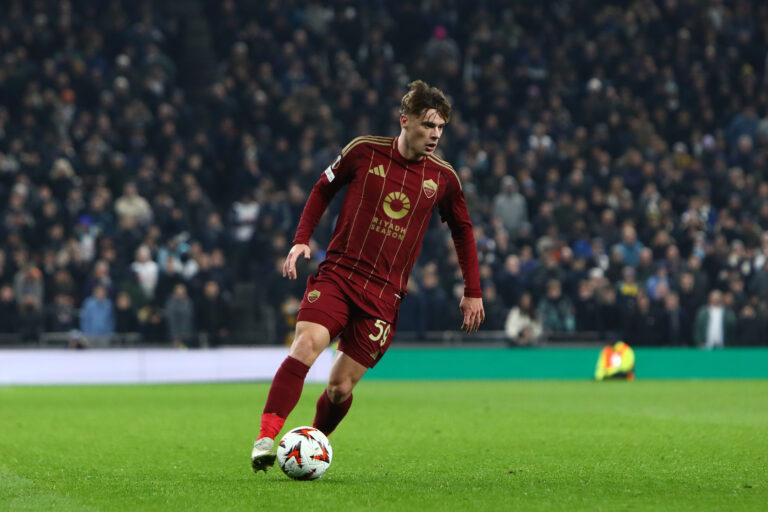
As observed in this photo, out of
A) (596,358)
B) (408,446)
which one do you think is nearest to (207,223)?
(596,358)

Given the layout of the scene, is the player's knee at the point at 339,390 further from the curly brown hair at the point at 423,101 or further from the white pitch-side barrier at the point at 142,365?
the white pitch-side barrier at the point at 142,365

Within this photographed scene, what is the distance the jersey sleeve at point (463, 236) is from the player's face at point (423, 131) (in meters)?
0.39

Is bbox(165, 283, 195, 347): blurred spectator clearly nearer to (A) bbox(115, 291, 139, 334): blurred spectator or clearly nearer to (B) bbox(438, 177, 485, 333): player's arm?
(A) bbox(115, 291, 139, 334): blurred spectator

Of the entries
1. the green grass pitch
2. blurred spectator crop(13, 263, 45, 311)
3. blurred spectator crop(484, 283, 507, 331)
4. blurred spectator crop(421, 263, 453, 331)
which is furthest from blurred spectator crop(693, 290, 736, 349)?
blurred spectator crop(13, 263, 45, 311)

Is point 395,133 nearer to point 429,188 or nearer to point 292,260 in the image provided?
point 429,188

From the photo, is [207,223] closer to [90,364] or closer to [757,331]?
[90,364]

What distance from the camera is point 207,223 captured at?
70.0 feet

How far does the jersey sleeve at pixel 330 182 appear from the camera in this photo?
23.7ft

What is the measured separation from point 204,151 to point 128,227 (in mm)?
3217

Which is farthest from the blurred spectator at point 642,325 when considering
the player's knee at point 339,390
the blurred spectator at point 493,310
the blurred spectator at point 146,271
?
the player's knee at point 339,390

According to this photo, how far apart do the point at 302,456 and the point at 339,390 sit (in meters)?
0.66

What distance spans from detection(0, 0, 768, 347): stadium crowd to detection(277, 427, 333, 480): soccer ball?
1281 cm

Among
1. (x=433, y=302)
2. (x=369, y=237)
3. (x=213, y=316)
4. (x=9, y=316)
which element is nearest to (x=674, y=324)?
(x=433, y=302)

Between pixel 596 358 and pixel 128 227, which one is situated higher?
pixel 128 227
